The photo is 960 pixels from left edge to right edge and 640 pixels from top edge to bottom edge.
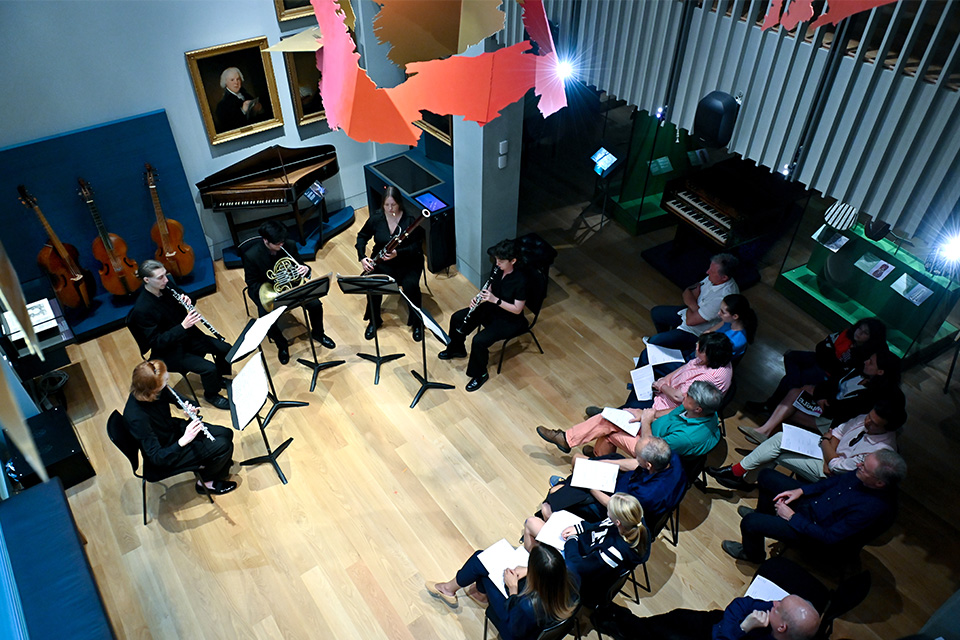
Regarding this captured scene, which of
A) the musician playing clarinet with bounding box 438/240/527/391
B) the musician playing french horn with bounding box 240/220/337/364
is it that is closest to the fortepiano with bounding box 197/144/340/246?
the musician playing french horn with bounding box 240/220/337/364

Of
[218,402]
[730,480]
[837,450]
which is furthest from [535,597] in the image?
[218,402]

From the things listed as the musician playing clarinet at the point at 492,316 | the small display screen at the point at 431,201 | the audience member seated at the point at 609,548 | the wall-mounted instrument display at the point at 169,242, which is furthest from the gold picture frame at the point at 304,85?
the audience member seated at the point at 609,548

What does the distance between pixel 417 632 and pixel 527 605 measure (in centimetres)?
116

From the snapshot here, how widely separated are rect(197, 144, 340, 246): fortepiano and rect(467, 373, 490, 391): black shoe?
8.78 feet

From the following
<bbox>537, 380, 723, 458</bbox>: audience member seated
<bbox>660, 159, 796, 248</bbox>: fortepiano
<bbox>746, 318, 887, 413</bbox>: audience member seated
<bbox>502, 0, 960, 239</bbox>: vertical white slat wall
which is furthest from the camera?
<bbox>660, 159, 796, 248</bbox>: fortepiano

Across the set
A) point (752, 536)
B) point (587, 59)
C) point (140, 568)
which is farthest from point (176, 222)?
point (752, 536)

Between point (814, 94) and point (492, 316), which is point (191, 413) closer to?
point (492, 316)

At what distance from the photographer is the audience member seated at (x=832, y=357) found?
4617 millimetres

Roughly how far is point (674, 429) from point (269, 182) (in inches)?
182

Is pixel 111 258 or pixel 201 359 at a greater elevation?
pixel 111 258

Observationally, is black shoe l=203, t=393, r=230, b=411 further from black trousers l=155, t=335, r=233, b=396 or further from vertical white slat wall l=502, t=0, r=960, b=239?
vertical white slat wall l=502, t=0, r=960, b=239

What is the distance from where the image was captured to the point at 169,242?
6.17 m

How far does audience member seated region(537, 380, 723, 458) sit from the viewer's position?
12.9ft

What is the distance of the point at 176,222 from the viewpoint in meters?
6.15
